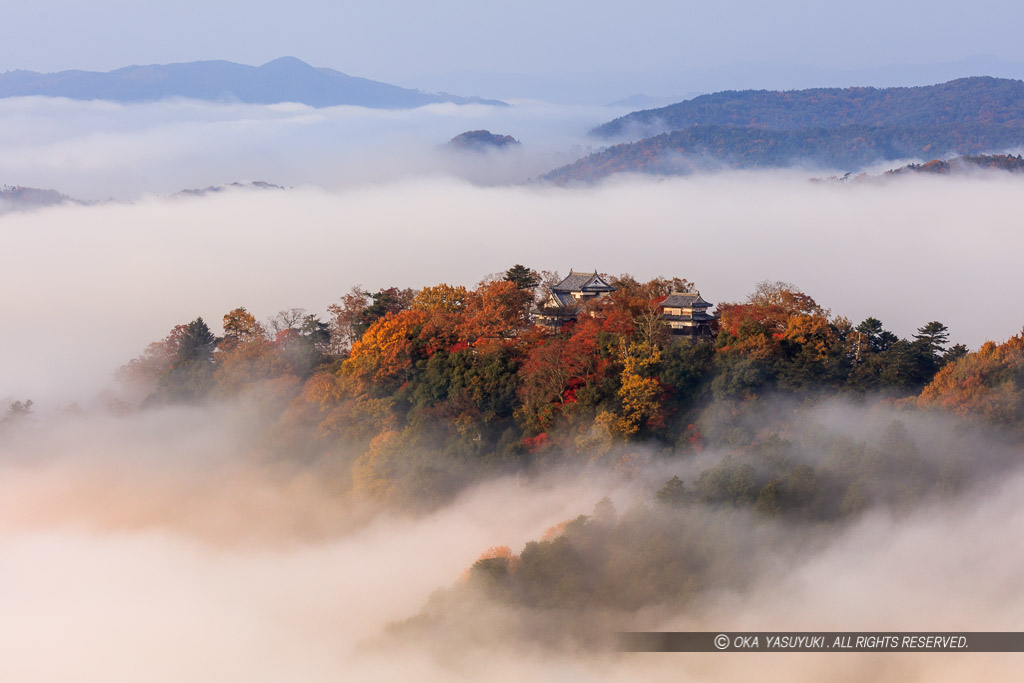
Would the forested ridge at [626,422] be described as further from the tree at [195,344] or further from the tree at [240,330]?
the tree at [195,344]

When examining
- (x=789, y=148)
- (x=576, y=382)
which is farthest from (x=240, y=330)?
(x=789, y=148)

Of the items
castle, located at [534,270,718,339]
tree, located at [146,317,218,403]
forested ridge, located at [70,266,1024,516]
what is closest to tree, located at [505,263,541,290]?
forested ridge, located at [70,266,1024,516]

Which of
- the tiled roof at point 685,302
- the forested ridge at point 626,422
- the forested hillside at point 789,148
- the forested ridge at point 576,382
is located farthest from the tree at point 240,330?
the forested hillside at point 789,148

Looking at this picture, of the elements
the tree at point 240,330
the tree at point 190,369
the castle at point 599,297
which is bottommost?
the tree at point 190,369

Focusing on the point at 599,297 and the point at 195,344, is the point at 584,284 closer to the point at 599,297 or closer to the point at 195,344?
the point at 599,297

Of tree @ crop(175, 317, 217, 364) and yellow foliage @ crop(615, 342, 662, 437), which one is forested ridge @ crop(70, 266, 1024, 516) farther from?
tree @ crop(175, 317, 217, 364)

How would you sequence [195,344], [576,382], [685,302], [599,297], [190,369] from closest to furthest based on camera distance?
[576,382] → [685,302] → [599,297] → [190,369] → [195,344]

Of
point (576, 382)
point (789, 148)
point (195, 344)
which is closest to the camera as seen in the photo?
point (576, 382)

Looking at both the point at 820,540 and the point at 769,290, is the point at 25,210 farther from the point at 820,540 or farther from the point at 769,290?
the point at 820,540

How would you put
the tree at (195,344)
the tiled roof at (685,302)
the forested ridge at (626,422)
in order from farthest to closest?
the tree at (195,344)
the tiled roof at (685,302)
the forested ridge at (626,422)

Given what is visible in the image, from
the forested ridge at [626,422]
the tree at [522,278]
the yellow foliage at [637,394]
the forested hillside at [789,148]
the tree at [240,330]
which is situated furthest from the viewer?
the forested hillside at [789,148]

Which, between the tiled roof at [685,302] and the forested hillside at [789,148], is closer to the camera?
the tiled roof at [685,302]
